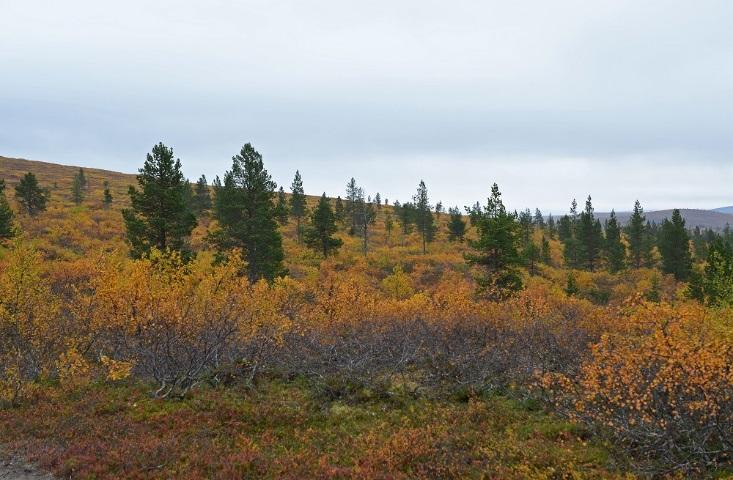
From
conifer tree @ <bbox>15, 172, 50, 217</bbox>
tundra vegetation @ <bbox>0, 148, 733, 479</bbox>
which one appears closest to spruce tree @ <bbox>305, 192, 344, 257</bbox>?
tundra vegetation @ <bbox>0, 148, 733, 479</bbox>

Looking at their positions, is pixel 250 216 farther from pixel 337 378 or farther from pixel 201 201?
pixel 201 201

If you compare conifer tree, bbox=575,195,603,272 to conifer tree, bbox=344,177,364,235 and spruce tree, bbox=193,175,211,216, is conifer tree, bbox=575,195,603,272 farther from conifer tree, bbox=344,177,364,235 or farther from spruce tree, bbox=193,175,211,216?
spruce tree, bbox=193,175,211,216

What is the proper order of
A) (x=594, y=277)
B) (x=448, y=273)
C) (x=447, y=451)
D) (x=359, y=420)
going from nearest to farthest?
(x=447, y=451)
(x=359, y=420)
(x=448, y=273)
(x=594, y=277)

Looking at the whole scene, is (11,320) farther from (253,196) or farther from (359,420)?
(253,196)

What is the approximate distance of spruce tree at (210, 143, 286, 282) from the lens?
1175 inches

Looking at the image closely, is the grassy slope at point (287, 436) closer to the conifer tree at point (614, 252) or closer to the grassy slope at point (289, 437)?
the grassy slope at point (289, 437)

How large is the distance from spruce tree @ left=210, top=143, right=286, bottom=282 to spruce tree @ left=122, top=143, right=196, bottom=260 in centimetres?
409

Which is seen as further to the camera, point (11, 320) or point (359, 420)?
point (11, 320)

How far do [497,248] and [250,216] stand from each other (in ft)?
54.6

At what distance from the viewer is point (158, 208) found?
84.4 ft

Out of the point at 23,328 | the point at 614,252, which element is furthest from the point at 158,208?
the point at 614,252

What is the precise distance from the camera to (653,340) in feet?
30.2

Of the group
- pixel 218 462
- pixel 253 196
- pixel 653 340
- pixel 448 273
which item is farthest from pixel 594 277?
pixel 218 462

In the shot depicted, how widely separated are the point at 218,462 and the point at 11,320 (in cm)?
898
